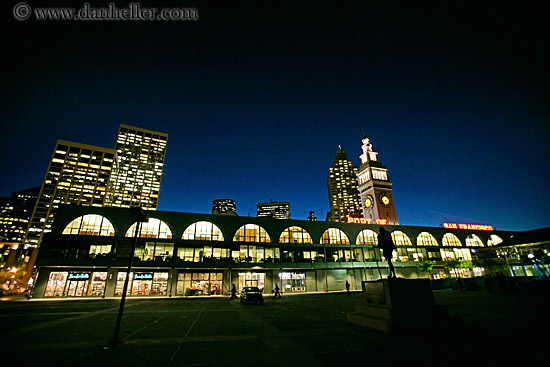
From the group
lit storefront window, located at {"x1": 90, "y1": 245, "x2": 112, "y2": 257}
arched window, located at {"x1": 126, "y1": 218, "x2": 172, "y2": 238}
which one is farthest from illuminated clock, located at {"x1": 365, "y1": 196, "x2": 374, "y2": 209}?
lit storefront window, located at {"x1": 90, "y1": 245, "x2": 112, "y2": 257}

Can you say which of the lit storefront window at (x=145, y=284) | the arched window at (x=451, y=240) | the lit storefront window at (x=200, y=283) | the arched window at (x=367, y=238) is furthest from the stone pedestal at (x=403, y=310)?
the arched window at (x=451, y=240)

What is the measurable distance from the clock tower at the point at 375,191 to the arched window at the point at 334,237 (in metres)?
25.2

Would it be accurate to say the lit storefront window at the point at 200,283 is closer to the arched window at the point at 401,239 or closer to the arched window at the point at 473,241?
the arched window at the point at 401,239

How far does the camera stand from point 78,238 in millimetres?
37188

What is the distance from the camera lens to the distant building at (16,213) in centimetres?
16362

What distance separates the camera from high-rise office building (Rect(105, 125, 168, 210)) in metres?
150

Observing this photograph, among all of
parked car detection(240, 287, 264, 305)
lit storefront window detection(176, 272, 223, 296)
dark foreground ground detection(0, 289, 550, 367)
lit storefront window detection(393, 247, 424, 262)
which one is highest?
lit storefront window detection(393, 247, 424, 262)

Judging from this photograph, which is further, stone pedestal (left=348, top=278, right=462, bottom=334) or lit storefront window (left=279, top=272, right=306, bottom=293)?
lit storefront window (left=279, top=272, right=306, bottom=293)

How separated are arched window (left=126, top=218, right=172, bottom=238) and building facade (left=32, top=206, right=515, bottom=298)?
5.9 inches

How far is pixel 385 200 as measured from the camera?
3086 inches

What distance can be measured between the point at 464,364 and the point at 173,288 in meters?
41.4

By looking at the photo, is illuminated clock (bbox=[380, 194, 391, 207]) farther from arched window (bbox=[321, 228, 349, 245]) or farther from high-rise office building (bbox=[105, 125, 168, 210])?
high-rise office building (bbox=[105, 125, 168, 210])

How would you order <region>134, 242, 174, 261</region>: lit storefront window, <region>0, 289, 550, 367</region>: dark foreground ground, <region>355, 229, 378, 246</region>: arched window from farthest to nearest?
<region>355, 229, 378, 246</region>: arched window, <region>134, 242, 174, 261</region>: lit storefront window, <region>0, 289, 550, 367</region>: dark foreground ground

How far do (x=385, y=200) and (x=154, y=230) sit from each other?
66.4 meters
